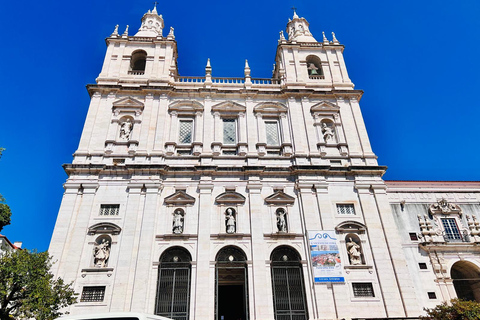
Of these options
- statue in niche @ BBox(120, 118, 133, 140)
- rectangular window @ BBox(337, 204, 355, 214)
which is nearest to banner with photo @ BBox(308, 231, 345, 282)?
rectangular window @ BBox(337, 204, 355, 214)

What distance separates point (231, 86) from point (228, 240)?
1337cm

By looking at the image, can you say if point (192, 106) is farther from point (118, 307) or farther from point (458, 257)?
point (458, 257)

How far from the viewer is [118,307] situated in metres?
19.3

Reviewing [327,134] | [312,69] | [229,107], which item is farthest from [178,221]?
[312,69]

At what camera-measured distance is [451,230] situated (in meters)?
24.6

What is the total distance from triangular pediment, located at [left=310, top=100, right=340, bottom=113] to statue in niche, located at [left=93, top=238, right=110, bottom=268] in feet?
59.0

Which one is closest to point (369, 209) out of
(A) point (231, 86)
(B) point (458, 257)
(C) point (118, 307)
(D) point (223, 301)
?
(B) point (458, 257)

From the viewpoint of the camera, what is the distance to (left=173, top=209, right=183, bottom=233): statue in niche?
73.5 ft

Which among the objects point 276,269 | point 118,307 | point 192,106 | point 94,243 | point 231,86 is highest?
point 231,86

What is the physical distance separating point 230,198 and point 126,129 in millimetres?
9603

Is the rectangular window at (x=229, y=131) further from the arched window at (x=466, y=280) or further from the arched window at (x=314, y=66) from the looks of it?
the arched window at (x=466, y=280)

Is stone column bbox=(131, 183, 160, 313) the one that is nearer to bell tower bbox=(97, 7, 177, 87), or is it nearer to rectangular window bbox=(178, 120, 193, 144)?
rectangular window bbox=(178, 120, 193, 144)

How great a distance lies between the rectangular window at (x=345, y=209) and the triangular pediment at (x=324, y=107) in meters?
8.37

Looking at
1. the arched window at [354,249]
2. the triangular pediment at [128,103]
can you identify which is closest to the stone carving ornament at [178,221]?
the triangular pediment at [128,103]
